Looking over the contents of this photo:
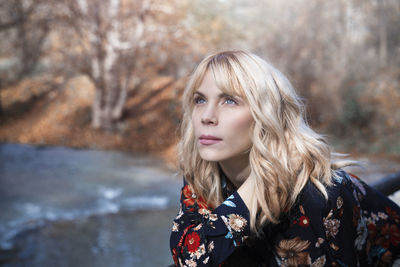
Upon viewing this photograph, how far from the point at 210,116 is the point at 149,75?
885 cm

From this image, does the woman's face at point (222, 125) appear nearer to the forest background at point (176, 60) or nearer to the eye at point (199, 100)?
the eye at point (199, 100)

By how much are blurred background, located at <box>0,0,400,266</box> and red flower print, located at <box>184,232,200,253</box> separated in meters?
4.82

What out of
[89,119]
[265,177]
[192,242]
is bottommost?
[89,119]

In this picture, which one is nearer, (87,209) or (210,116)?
(210,116)

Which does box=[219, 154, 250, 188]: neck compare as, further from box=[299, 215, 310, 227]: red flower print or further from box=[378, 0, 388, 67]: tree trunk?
box=[378, 0, 388, 67]: tree trunk

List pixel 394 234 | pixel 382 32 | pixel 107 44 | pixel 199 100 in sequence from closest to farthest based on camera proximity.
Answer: pixel 199 100 < pixel 394 234 < pixel 107 44 < pixel 382 32

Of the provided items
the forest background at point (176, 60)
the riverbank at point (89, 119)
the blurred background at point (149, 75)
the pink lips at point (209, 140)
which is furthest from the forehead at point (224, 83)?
the forest background at point (176, 60)

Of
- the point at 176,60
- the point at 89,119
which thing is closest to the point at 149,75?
the point at 176,60

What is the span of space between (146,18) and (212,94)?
778cm

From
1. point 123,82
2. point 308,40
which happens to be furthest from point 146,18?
point 308,40

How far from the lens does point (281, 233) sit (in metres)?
1.14

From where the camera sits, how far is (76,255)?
3.89 metres

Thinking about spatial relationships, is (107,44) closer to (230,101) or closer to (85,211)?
(85,211)

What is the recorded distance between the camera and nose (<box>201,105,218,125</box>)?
1115 millimetres
